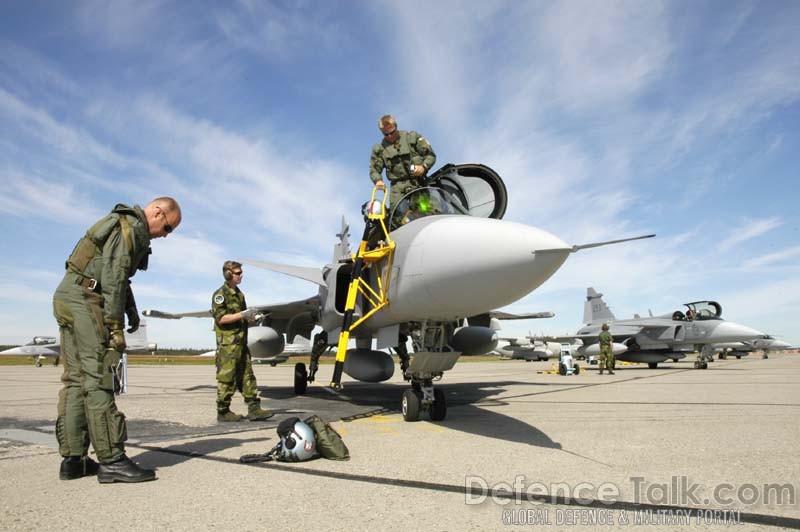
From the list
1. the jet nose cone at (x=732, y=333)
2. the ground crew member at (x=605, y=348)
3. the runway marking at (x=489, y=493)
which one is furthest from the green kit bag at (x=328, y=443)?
the jet nose cone at (x=732, y=333)

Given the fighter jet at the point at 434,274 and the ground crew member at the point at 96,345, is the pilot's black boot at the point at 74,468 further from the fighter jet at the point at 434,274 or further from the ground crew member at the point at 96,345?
the fighter jet at the point at 434,274

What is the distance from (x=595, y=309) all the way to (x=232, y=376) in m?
32.3

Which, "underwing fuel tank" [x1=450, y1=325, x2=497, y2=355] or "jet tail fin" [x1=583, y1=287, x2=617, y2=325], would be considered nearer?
"underwing fuel tank" [x1=450, y1=325, x2=497, y2=355]

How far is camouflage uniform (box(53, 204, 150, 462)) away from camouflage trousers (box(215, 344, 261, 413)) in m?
Result: 2.72

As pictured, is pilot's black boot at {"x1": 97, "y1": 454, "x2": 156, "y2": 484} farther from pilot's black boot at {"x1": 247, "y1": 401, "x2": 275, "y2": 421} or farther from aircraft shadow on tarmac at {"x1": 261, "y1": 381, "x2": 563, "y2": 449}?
aircraft shadow on tarmac at {"x1": 261, "y1": 381, "x2": 563, "y2": 449}

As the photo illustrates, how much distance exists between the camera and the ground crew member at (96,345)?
3.30 meters

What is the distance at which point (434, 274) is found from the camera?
4977 millimetres

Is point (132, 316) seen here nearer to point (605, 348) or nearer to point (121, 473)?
point (121, 473)

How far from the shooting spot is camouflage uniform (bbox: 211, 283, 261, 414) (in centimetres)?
621

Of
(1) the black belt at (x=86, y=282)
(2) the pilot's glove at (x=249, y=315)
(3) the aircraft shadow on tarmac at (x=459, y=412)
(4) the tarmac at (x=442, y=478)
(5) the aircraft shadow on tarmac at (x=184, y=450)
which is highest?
(1) the black belt at (x=86, y=282)

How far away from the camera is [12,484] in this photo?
10.3 feet

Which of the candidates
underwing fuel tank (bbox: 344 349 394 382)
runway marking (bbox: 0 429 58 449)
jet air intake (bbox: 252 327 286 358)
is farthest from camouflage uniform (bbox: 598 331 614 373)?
runway marking (bbox: 0 429 58 449)

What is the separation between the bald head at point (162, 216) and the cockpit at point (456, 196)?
120 inches

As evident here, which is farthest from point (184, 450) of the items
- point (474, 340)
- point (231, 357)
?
point (474, 340)
